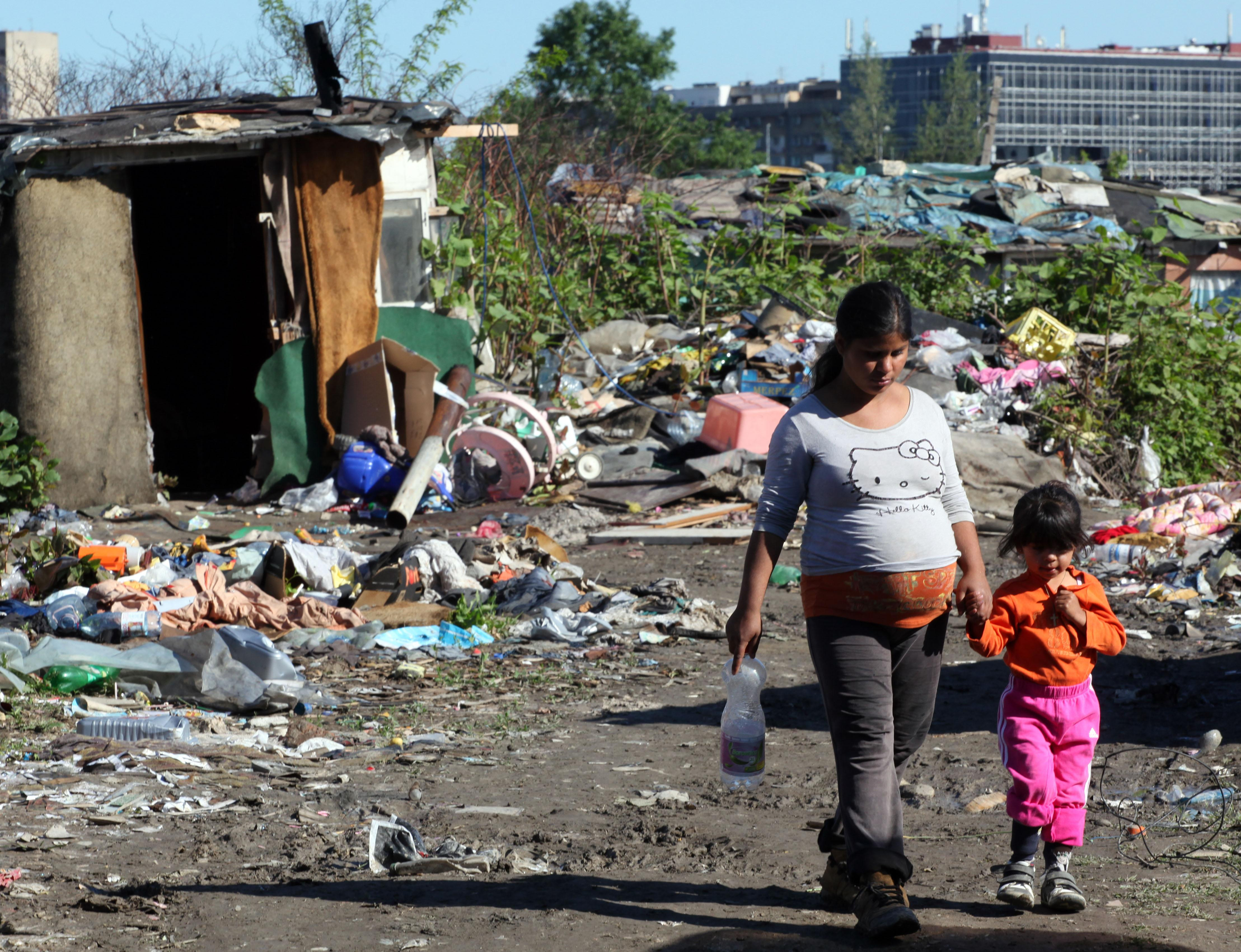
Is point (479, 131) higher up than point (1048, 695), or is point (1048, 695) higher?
point (479, 131)

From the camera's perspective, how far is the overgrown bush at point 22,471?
31.9ft

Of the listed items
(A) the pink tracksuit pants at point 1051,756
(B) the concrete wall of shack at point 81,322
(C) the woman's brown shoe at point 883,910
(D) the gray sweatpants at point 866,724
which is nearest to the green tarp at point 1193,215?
(B) the concrete wall of shack at point 81,322

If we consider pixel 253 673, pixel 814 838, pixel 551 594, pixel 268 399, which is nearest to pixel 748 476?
pixel 551 594

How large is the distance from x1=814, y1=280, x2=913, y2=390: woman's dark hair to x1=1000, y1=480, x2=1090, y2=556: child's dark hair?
0.55 meters

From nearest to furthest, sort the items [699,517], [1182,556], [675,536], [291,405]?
[1182,556], [675,536], [699,517], [291,405]

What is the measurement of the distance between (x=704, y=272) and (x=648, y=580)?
7907 mm

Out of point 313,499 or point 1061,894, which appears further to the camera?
point 313,499

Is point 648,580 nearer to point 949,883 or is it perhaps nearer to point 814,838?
point 814,838

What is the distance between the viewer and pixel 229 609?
Result: 21.8 feet

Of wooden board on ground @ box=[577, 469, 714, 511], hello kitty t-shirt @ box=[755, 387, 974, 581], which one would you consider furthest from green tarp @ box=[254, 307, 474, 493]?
hello kitty t-shirt @ box=[755, 387, 974, 581]

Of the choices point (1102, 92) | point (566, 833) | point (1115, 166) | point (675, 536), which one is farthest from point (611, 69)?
point (1102, 92)

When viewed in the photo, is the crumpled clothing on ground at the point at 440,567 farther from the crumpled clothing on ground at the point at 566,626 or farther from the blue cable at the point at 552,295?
the blue cable at the point at 552,295

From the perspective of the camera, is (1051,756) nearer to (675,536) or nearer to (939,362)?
(675,536)

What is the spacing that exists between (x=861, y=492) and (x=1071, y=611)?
66cm
